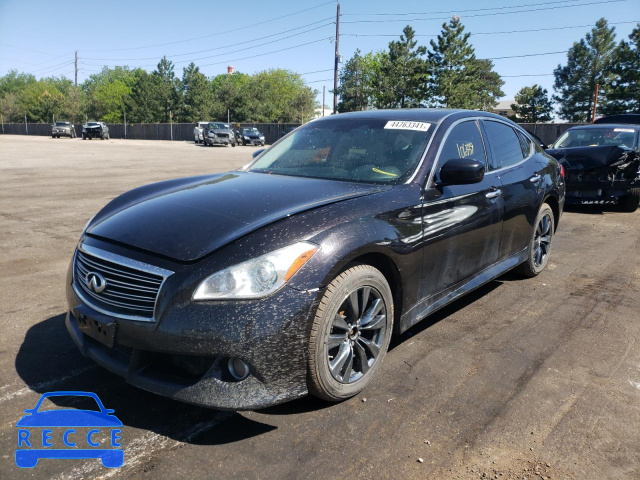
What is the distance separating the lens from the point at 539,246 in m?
5.38

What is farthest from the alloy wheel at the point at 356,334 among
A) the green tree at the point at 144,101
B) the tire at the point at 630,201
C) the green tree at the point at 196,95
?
the green tree at the point at 144,101

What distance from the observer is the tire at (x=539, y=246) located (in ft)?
16.8

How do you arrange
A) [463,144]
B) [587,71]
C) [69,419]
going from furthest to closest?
[587,71], [463,144], [69,419]

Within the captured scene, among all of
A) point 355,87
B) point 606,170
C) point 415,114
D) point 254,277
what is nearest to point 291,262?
point 254,277

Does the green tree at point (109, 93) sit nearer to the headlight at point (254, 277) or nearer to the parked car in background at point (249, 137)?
the parked car in background at point (249, 137)

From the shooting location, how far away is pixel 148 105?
79312mm

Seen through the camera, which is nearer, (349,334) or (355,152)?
(349,334)

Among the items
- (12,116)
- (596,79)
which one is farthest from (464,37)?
(12,116)

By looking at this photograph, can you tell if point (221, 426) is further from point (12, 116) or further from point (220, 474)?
point (12, 116)

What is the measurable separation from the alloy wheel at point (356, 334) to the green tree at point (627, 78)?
5978 centimetres

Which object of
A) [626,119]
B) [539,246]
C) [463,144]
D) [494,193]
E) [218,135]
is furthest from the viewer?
[218,135]

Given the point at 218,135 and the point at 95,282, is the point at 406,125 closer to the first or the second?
the point at 95,282

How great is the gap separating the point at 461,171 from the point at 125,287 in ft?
7.16

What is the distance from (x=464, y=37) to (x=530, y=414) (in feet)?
209
